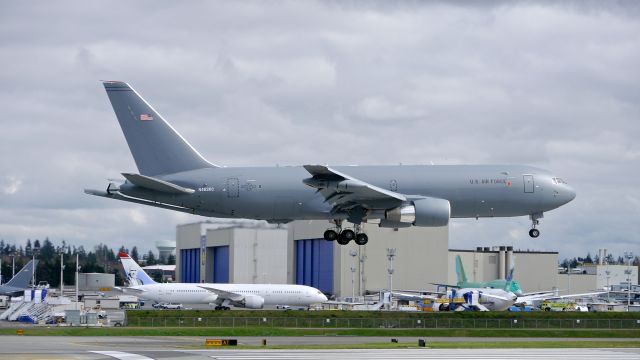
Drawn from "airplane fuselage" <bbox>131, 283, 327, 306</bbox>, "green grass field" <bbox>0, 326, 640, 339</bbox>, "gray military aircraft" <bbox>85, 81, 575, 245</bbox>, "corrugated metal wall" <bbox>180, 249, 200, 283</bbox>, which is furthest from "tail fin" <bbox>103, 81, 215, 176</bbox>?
"corrugated metal wall" <bbox>180, 249, 200, 283</bbox>

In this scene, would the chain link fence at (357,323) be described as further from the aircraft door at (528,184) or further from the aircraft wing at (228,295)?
the aircraft door at (528,184)

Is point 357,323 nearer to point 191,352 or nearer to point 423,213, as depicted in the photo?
point 423,213

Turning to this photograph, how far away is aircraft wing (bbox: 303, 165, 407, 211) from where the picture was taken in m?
61.7

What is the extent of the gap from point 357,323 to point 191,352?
40.5 meters

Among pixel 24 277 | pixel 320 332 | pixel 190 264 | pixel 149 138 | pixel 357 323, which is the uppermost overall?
pixel 149 138

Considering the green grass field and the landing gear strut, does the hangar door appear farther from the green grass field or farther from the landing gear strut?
the landing gear strut

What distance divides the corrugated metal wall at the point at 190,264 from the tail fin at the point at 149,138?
12337 cm

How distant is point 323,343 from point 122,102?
72.0ft

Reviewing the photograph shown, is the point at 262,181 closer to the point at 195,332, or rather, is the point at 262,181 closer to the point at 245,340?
the point at 245,340

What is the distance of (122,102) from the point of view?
68750 mm

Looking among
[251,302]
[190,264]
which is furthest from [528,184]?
[190,264]

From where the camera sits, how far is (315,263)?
551 feet

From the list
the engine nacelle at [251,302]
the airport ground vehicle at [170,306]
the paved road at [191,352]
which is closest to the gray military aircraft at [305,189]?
the paved road at [191,352]

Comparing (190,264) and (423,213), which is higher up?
(423,213)
